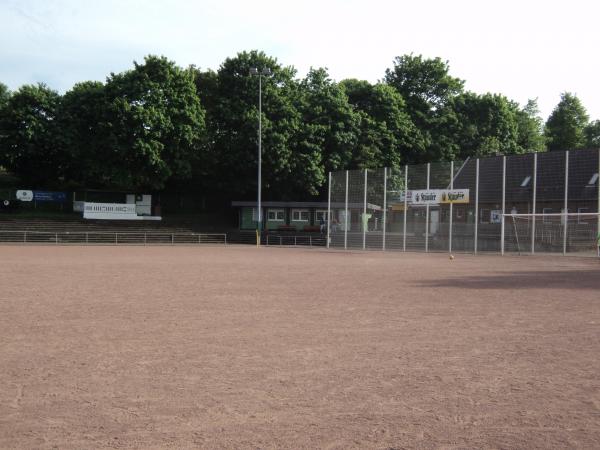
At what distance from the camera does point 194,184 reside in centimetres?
5328

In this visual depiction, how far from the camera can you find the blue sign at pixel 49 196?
44469mm

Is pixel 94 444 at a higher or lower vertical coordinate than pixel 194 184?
lower

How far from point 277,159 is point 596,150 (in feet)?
80.6

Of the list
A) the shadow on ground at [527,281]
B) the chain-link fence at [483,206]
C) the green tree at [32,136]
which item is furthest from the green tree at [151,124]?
the shadow on ground at [527,281]

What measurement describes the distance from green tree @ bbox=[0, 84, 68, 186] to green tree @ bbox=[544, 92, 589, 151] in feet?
183

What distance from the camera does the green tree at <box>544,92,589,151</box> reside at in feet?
229

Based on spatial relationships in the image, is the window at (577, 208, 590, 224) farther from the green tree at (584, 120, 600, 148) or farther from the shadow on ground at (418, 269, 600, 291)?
the green tree at (584, 120, 600, 148)

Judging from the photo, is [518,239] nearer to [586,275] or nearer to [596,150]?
[596,150]

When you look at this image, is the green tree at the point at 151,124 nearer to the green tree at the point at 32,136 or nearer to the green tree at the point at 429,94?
the green tree at the point at 32,136

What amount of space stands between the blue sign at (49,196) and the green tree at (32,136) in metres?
4.13

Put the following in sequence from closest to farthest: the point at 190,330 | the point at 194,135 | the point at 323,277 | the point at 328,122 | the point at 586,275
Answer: the point at 190,330, the point at 323,277, the point at 586,275, the point at 194,135, the point at 328,122

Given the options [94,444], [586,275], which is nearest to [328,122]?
[586,275]

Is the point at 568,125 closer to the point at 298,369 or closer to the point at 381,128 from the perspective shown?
the point at 381,128

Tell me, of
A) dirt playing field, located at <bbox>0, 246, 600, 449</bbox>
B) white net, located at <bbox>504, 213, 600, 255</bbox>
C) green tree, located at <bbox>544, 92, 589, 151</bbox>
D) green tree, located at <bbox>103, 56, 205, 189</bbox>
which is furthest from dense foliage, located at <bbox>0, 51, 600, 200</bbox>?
dirt playing field, located at <bbox>0, 246, 600, 449</bbox>
